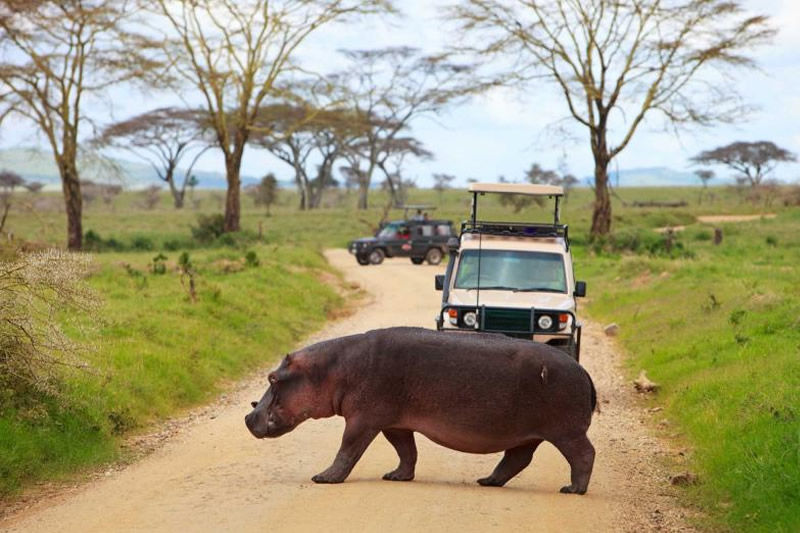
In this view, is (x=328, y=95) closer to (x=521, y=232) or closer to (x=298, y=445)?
(x=521, y=232)

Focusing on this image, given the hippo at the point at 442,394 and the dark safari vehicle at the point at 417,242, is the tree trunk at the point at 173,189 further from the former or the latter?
the hippo at the point at 442,394

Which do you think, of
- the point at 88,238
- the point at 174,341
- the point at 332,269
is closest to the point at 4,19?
the point at 88,238

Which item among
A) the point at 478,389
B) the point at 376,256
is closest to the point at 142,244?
the point at 376,256

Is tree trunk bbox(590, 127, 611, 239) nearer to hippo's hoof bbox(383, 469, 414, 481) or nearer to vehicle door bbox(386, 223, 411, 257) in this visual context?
vehicle door bbox(386, 223, 411, 257)

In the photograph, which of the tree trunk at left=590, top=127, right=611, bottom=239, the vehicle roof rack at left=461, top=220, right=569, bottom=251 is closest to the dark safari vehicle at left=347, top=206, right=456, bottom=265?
the tree trunk at left=590, top=127, right=611, bottom=239

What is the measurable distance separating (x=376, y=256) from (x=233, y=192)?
361 inches

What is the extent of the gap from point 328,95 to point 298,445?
39.3 meters

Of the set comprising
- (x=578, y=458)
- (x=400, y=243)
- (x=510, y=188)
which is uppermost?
(x=510, y=188)

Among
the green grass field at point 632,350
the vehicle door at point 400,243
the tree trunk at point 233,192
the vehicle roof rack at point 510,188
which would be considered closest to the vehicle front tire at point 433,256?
the vehicle door at point 400,243

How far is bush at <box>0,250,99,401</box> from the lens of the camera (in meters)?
10.4

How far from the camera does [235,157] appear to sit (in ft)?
157

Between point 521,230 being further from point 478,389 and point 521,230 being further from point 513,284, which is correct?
point 478,389

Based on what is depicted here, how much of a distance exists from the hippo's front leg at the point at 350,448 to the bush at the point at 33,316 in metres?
3.29

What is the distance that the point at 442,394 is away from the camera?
8.84 metres
